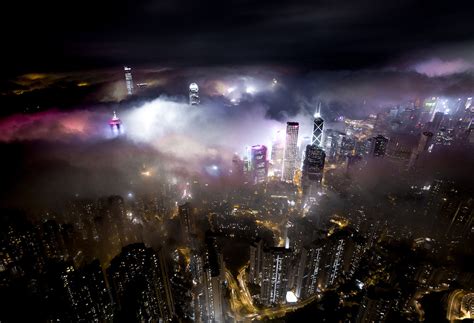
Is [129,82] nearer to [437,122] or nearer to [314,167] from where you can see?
[314,167]

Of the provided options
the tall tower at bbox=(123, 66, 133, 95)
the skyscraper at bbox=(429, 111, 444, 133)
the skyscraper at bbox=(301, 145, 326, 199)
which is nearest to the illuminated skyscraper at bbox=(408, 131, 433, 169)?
the skyscraper at bbox=(429, 111, 444, 133)

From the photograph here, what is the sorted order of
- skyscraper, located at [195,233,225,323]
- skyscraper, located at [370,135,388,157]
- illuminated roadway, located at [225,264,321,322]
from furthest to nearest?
1. skyscraper, located at [370,135,388,157]
2. illuminated roadway, located at [225,264,321,322]
3. skyscraper, located at [195,233,225,323]

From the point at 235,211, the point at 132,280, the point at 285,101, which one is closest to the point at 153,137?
the point at 235,211

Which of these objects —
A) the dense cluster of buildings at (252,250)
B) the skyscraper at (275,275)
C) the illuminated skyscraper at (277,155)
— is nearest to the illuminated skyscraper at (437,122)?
the dense cluster of buildings at (252,250)

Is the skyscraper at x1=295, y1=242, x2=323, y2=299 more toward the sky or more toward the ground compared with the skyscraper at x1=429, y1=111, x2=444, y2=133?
more toward the ground

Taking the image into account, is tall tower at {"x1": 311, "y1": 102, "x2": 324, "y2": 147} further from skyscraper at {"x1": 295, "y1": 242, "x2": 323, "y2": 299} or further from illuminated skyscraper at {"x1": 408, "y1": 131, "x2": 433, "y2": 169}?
skyscraper at {"x1": 295, "y1": 242, "x2": 323, "y2": 299}

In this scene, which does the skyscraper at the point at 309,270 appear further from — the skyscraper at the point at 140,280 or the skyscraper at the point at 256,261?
the skyscraper at the point at 140,280
